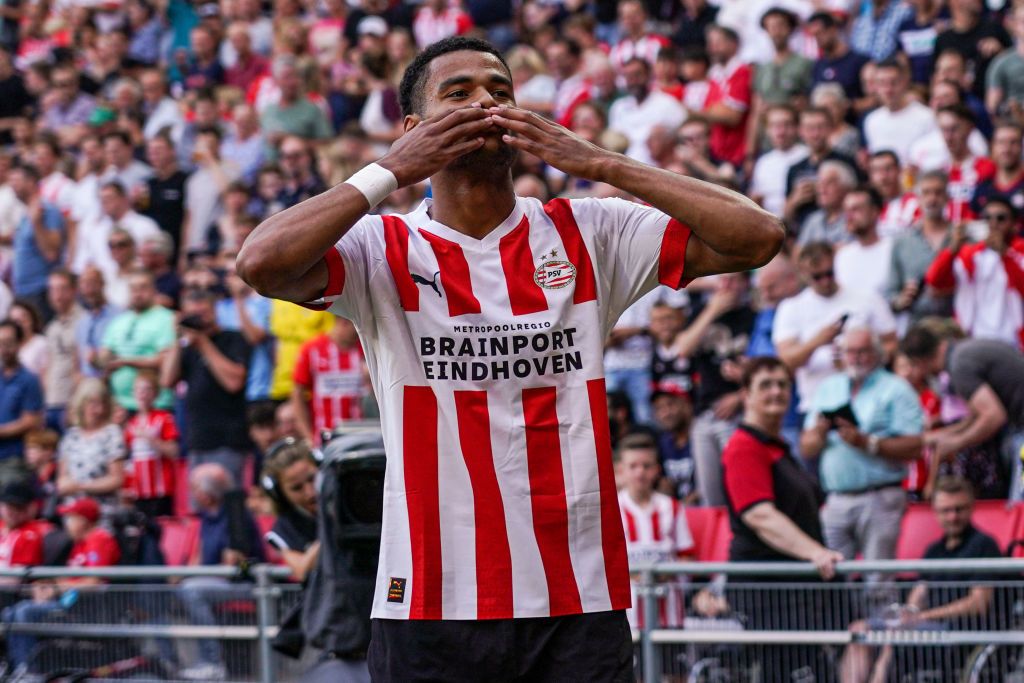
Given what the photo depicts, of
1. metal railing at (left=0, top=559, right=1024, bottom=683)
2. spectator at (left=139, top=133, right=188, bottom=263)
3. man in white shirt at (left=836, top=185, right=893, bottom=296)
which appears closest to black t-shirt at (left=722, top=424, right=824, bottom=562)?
metal railing at (left=0, top=559, right=1024, bottom=683)

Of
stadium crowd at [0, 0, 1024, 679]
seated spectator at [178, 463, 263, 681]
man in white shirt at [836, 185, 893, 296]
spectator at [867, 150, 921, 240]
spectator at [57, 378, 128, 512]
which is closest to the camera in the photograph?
seated spectator at [178, 463, 263, 681]

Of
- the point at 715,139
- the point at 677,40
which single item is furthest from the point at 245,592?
the point at 677,40

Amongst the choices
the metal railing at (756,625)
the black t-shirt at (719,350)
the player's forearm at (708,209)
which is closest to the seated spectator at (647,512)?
the metal railing at (756,625)

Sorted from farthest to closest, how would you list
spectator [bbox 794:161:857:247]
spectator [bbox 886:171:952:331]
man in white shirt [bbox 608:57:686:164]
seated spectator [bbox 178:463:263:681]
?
man in white shirt [bbox 608:57:686:164], spectator [bbox 794:161:857:247], spectator [bbox 886:171:952:331], seated spectator [bbox 178:463:263:681]

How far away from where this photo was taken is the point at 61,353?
45.0 ft

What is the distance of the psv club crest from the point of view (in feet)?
13.4

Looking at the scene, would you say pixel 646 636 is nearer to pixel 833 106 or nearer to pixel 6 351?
pixel 833 106

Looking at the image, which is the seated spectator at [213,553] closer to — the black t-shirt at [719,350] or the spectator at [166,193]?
the black t-shirt at [719,350]

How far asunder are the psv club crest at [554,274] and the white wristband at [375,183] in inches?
17.6

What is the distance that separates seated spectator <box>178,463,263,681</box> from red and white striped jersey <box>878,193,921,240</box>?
463cm

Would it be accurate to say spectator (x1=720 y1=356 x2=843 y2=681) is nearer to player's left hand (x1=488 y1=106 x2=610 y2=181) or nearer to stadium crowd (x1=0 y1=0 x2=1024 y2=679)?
stadium crowd (x1=0 y1=0 x2=1024 y2=679)

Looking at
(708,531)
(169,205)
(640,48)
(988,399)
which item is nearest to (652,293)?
(708,531)

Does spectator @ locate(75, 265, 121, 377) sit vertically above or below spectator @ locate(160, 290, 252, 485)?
above

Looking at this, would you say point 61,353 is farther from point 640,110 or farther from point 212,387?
point 640,110
